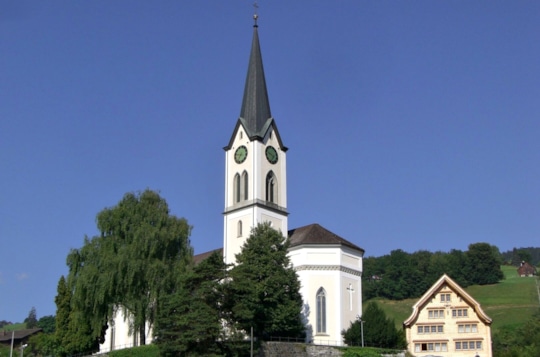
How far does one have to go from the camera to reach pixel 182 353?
42.9 metres

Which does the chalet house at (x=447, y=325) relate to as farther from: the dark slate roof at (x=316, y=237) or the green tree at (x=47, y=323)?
the green tree at (x=47, y=323)

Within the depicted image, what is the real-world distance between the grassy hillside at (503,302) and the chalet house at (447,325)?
31362 mm

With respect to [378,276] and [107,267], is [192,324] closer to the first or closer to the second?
[107,267]

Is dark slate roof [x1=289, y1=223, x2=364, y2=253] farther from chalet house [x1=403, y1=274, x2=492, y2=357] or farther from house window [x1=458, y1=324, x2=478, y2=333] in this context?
house window [x1=458, y1=324, x2=478, y2=333]

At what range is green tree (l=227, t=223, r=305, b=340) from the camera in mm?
44594

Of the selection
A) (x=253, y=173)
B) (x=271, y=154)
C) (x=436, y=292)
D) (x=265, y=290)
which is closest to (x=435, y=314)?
(x=436, y=292)

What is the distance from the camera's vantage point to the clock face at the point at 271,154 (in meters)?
63.3

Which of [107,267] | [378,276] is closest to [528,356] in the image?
[107,267]

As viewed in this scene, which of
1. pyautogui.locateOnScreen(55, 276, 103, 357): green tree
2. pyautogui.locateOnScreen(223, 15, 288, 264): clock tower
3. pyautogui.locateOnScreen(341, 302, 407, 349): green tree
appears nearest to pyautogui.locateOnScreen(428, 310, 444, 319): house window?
pyautogui.locateOnScreen(341, 302, 407, 349): green tree

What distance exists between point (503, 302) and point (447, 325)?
5601 cm

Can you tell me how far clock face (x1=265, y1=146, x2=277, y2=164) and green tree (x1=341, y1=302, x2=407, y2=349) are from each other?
1728 centimetres

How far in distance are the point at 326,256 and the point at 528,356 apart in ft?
55.8

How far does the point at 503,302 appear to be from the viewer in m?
105

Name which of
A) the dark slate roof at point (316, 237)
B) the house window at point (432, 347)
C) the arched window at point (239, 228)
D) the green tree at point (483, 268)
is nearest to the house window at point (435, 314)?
the house window at point (432, 347)
